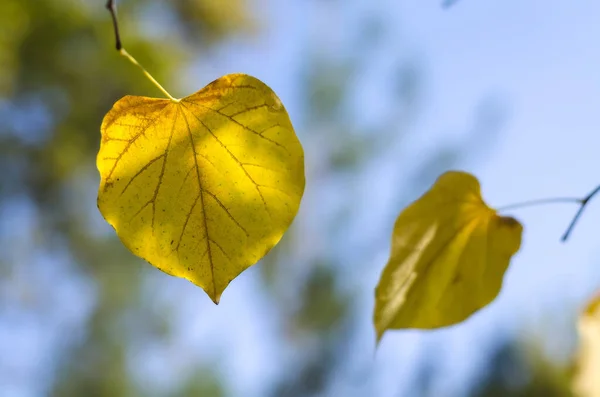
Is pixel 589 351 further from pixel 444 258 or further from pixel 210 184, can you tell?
pixel 210 184

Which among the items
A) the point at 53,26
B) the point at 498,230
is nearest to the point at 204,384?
the point at 53,26

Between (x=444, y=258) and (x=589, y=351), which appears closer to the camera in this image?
(x=444, y=258)

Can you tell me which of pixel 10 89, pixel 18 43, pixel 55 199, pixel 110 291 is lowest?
pixel 110 291

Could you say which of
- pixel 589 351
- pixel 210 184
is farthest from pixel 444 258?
pixel 589 351

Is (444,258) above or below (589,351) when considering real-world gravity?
above

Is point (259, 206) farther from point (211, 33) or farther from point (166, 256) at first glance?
point (211, 33)
